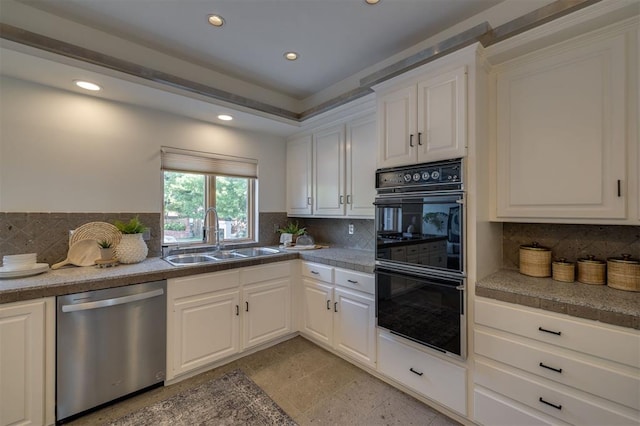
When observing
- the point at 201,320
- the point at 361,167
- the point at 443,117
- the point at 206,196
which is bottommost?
the point at 201,320

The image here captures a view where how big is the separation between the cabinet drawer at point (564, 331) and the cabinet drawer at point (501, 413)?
Answer: 409mm

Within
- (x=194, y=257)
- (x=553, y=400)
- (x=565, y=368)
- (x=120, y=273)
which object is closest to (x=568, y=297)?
(x=565, y=368)

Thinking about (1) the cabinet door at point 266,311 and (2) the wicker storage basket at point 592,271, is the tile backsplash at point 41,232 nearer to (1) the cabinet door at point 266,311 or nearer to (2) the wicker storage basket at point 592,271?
(1) the cabinet door at point 266,311

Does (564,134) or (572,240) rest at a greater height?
(564,134)


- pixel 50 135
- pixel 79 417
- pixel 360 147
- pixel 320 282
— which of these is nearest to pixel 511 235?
pixel 360 147

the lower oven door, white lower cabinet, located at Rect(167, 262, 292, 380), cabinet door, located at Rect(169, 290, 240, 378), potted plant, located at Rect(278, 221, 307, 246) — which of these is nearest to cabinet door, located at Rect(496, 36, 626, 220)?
the lower oven door

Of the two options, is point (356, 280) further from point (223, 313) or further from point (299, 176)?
point (299, 176)

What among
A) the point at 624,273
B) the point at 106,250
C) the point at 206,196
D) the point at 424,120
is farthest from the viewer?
the point at 206,196

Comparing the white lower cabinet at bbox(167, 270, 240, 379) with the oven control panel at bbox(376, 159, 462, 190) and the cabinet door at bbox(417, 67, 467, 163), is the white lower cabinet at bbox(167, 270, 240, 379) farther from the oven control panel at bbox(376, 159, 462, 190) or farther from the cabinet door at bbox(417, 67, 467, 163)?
the cabinet door at bbox(417, 67, 467, 163)

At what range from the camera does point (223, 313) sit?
2.37 m

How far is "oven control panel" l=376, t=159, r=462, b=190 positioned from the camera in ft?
5.74

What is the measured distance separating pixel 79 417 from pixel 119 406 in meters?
0.21

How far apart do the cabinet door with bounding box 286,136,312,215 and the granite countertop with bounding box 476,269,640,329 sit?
6.89 feet

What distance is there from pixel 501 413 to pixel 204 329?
2156 millimetres
